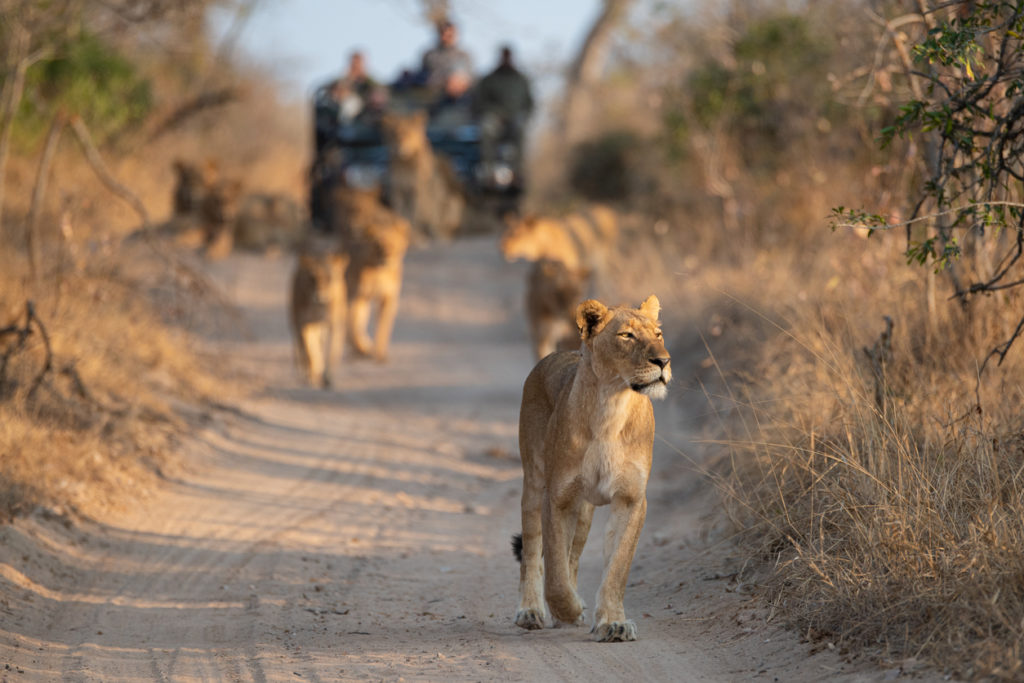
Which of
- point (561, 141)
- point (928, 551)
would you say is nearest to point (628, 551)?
point (928, 551)

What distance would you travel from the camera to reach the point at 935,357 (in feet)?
21.0

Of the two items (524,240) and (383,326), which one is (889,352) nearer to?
(383,326)

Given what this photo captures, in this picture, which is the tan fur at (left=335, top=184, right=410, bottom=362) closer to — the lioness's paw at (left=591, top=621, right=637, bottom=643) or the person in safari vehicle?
the person in safari vehicle

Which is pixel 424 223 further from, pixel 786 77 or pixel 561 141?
pixel 561 141

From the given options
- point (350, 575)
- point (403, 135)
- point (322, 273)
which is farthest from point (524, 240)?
point (350, 575)

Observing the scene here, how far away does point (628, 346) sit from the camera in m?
4.38

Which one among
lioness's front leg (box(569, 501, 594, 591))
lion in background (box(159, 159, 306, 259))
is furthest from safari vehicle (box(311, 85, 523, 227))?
lioness's front leg (box(569, 501, 594, 591))

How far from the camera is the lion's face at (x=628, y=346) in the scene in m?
4.26

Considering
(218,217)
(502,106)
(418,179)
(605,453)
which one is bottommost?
(605,453)

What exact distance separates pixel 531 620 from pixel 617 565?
56 cm

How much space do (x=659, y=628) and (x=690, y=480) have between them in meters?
2.77

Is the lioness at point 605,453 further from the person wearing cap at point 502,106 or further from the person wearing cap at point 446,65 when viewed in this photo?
the person wearing cap at point 446,65

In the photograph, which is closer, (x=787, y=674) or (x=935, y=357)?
(x=787, y=674)

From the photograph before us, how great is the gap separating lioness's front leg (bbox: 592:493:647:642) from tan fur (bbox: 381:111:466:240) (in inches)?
568
